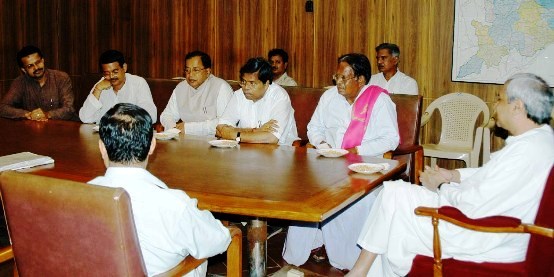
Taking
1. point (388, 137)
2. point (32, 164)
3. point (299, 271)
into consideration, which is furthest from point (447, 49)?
point (32, 164)

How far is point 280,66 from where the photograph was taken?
240 inches

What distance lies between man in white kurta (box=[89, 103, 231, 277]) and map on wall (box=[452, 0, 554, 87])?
4.29 m

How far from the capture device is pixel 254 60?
4027 millimetres

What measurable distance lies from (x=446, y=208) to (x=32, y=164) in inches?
76.7

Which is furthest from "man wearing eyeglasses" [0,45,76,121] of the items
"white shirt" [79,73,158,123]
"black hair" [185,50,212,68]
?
"black hair" [185,50,212,68]

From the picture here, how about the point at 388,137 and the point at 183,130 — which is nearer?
the point at 388,137

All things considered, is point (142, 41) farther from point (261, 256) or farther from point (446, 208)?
point (446, 208)

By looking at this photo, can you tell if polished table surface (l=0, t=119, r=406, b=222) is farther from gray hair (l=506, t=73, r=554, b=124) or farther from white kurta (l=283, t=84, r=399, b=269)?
gray hair (l=506, t=73, r=554, b=124)

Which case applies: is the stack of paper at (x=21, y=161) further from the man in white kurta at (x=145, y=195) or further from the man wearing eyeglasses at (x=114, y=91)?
the man wearing eyeglasses at (x=114, y=91)

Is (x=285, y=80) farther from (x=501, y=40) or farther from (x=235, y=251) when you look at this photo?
(x=235, y=251)

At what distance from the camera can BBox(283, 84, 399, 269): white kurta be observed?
3592mm

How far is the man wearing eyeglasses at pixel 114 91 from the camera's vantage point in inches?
194

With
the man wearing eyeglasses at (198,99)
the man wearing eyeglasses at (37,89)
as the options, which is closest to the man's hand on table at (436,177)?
the man wearing eyeglasses at (198,99)

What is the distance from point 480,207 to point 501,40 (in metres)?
3.53
